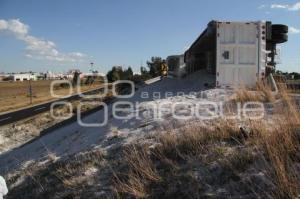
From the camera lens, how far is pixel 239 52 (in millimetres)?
14922

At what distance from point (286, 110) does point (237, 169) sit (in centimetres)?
212

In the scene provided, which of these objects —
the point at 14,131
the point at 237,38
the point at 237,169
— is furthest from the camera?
the point at 14,131

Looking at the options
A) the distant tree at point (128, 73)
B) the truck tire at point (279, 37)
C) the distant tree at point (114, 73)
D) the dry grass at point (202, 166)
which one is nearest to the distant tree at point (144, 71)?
the distant tree at point (128, 73)

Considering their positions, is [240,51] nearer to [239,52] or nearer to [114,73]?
[239,52]

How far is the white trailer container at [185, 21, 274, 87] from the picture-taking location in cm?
1466

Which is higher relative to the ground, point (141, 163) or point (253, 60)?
point (253, 60)

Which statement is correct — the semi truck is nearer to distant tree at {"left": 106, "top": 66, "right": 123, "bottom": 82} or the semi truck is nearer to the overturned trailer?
the overturned trailer

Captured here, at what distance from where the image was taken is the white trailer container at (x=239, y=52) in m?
14.7

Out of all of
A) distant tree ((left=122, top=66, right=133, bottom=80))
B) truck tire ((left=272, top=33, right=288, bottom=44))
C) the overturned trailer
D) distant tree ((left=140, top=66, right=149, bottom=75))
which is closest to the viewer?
the overturned trailer

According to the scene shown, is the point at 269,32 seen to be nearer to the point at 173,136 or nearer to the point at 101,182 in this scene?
the point at 173,136

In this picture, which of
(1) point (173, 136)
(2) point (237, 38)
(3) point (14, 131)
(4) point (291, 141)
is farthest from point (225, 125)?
(3) point (14, 131)

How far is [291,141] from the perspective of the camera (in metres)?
5.46

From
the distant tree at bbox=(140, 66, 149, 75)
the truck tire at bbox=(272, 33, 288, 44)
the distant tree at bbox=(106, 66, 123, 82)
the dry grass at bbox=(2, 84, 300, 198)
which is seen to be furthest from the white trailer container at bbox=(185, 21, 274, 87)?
the distant tree at bbox=(106, 66, 123, 82)

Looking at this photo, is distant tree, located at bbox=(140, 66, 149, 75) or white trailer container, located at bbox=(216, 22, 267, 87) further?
distant tree, located at bbox=(140, 66, 149, 75)
